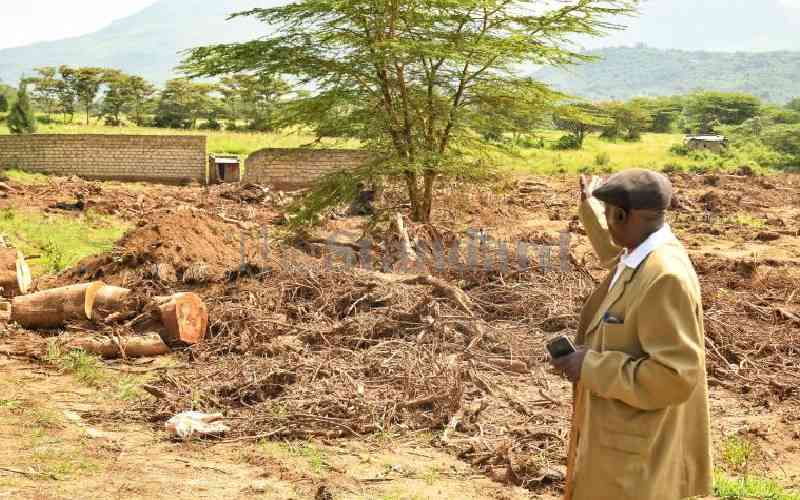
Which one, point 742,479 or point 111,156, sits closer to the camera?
point 742,479

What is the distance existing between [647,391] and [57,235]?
13.4 m

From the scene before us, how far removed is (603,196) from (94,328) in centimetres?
701

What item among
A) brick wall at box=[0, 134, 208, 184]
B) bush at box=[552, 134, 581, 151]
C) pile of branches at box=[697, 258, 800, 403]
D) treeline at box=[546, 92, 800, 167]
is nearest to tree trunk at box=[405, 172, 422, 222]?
treeline at box=[546, 92, 800, 167]

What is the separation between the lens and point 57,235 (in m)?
14.0

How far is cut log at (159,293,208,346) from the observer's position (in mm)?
7766

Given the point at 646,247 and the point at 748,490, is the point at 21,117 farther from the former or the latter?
the point at 646,247

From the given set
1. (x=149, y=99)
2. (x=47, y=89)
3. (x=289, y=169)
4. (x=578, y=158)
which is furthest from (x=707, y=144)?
(x=47, y=89)

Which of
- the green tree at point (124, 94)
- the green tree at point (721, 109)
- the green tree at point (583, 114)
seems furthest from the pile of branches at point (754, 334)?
the green tree at point (721, 109)

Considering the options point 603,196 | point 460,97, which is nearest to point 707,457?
point 603,196

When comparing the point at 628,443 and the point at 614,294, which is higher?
the point at 614,294

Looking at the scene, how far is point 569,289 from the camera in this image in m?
8.97

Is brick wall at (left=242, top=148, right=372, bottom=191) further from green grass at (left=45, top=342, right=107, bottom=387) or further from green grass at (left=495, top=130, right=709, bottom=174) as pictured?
green grass at (left=45, top=342, right=107, bottom=387)

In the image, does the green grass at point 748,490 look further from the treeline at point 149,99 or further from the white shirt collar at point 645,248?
the treeline at point 149,99

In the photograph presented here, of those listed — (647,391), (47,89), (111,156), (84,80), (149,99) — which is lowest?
(111,156)
